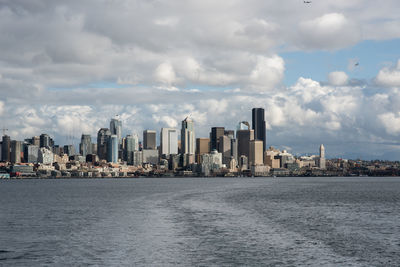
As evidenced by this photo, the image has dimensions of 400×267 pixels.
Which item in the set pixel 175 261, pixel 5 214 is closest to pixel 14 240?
pixel 175 261

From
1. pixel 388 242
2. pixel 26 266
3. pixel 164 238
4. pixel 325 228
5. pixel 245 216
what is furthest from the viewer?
pixel 245 216

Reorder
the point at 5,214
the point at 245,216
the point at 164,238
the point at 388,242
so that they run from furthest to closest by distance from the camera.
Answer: the point at 5,214
the point at 245,216
the point at 164,238
the point at 388,242

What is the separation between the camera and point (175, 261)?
5069 cm

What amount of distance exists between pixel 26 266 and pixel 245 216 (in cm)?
5212

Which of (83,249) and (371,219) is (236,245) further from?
(371,219)

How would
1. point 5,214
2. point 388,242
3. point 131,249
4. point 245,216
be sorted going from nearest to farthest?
point 131,249, point 388,242, point 245,216, point 5,214

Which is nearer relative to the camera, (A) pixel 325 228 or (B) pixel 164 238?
(B) pixel 164 238

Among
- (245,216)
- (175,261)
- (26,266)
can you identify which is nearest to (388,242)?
(175,261)

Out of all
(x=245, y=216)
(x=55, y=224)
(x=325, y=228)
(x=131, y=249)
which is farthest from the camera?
(x=245, y=216)

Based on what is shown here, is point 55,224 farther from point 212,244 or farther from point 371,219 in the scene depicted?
point 371,219

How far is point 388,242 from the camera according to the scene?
61.8 meters

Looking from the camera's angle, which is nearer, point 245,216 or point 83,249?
point 83,249

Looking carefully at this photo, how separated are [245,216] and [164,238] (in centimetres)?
3133

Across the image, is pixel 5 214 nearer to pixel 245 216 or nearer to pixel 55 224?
pixel 55 224
